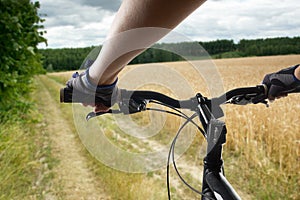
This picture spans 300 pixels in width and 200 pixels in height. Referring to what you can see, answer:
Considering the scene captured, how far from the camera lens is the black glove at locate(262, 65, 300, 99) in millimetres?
1140

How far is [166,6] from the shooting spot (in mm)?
507

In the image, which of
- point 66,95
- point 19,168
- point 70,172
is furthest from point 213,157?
point 70,172

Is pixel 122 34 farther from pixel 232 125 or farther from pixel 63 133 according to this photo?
pixel 63 133

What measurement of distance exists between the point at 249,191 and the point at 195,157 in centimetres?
137

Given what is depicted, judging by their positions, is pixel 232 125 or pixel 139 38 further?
pixel 232 125

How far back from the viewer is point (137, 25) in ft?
1.94

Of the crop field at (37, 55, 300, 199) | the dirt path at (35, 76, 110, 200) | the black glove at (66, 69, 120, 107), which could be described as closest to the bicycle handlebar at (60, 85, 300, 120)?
the black glove at (66, 69, 120, 107)

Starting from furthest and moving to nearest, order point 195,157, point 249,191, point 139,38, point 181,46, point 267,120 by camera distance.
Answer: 1. point 267,120
2. point 195,157
3. point 249,191
4. point 181,46
5. point 139,38

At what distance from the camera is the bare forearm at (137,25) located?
516mm

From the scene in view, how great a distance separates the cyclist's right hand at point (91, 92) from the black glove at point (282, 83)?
0.57 m

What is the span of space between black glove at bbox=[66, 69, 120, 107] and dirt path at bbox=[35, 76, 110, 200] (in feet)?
9.41

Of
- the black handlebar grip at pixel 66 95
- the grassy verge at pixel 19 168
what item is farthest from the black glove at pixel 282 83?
the grassy verge at pixel 19 168

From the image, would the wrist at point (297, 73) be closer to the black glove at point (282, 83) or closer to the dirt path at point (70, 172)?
the black glove at point (282, 83)

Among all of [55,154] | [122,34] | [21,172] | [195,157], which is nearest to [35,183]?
[21,172]
